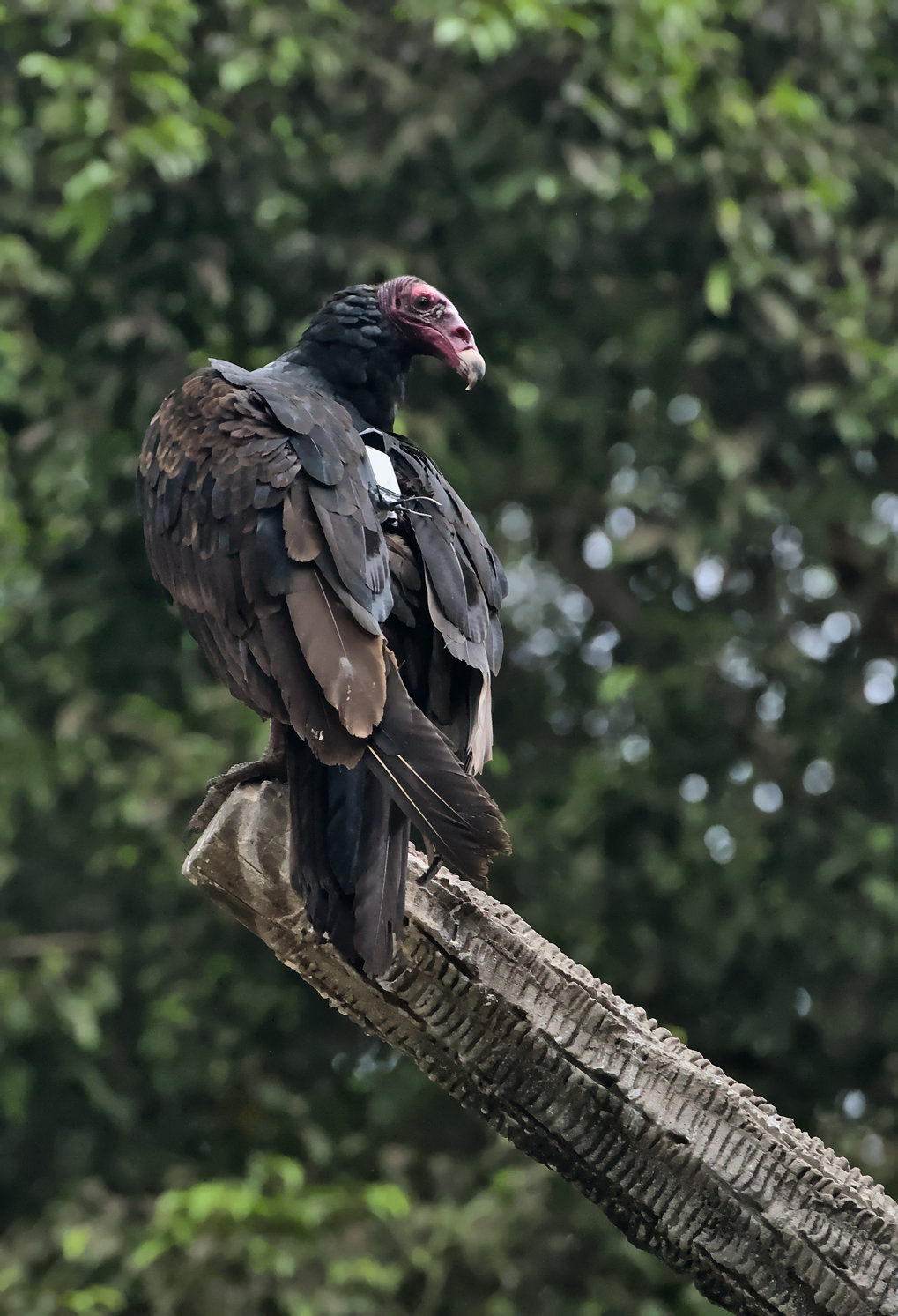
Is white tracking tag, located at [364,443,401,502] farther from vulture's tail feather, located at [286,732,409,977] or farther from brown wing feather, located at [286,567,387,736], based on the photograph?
vulture's tail feather, located at [286,732,409,977]

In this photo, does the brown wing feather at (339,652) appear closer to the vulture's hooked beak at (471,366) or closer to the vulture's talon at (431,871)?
the vulture's talon at (431,871)

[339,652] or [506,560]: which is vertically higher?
→ [339,652]

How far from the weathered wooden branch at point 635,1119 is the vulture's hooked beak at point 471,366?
780 mm

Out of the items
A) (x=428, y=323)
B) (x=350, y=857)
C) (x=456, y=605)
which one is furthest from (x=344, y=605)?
(x=428, y=323)

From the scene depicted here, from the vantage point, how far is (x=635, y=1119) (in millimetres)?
1572

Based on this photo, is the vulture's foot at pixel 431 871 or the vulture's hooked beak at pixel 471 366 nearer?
the vulture's foot at pixel 431 871

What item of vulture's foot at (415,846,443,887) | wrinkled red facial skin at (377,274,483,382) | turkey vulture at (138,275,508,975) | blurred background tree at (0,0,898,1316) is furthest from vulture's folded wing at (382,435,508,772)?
blurred background tree at (0,0,898,1316)

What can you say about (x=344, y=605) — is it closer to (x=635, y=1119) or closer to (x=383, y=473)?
(x=383, y=473)

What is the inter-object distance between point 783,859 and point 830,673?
0.50 meters

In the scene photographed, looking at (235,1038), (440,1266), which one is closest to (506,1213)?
(440,1266)

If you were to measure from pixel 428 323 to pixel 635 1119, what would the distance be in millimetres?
1198

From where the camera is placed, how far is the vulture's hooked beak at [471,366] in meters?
2.08

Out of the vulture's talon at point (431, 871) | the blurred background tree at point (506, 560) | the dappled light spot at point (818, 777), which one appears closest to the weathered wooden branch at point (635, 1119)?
the vulture's talon at point (431, 871)

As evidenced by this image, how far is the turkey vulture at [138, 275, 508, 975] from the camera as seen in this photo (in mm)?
1505
